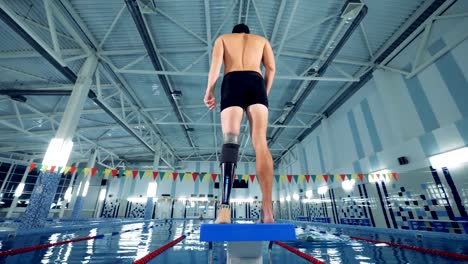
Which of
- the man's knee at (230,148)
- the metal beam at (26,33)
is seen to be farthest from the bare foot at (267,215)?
the metal beam at (26,33)

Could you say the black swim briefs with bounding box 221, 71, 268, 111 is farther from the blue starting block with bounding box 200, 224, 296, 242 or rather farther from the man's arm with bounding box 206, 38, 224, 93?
the blue starting block with bounding box 200, 224, 296, 242

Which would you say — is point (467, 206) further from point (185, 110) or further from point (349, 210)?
point (185, 110)

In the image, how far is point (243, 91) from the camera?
182cm

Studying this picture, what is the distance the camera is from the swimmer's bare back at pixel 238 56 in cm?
198

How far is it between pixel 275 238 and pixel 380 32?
9.85 meters

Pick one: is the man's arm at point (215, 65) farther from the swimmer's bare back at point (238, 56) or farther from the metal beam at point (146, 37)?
the metal beam at point (146, 37)

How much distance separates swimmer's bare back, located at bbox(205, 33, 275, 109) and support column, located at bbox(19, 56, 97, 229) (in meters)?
7.96

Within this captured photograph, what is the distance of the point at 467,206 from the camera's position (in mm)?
6266

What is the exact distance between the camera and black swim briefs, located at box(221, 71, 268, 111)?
1.80m

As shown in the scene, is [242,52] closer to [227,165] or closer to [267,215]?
[227,165]

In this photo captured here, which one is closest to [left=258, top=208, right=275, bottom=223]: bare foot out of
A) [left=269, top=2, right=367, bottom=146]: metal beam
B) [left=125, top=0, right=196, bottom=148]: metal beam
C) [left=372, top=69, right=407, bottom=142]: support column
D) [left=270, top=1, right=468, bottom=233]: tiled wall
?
[left=125, top=0, right=196, bottom=148]: metal beam

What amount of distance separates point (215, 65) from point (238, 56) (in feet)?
0.76

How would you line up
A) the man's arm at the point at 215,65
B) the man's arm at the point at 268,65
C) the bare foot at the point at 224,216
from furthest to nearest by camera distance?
the man's arm at the point at 268,65, the man's arm at the point at 215,65, the bare foot at the point at 224,216

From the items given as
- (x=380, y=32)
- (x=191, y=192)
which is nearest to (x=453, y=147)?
(x=380, y=32)
